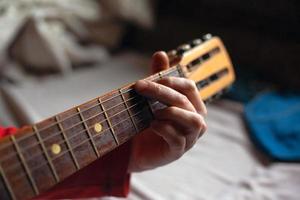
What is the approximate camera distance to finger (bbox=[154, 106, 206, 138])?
59 centimetres

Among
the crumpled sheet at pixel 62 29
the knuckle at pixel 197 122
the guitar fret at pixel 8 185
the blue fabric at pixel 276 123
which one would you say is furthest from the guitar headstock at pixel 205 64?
the crumpled sheet at pixel 62 29

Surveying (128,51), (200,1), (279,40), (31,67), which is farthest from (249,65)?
(31,67)

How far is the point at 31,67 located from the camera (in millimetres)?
1370

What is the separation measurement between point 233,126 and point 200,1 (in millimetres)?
494

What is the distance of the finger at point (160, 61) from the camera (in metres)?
0.69

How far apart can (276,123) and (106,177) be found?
0.50m

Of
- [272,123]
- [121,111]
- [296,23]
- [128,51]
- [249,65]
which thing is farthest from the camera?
[128,51]

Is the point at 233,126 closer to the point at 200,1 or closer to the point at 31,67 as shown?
the point at 200,1

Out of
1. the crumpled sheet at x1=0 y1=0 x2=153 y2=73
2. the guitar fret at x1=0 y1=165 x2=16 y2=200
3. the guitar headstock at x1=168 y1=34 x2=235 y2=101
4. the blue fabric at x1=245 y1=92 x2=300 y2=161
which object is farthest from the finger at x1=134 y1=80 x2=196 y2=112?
the crumpled sheet at x1=0 y1=0 x2=153 y2=73

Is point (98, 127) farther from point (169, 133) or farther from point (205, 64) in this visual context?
point (205, 64)

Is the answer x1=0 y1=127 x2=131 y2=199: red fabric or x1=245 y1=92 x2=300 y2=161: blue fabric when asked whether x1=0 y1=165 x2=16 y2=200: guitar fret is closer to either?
x1=0 y1=127 x2=131 y2=199: red fabric

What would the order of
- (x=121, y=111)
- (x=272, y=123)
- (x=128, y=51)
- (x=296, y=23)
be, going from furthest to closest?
(x=128, y=51)
(x=296, y=23)
(x=272, y=123)
(x=121, y=111)

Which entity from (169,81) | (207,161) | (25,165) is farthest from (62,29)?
(25,165)

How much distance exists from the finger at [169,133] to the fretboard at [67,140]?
0.6 inches
